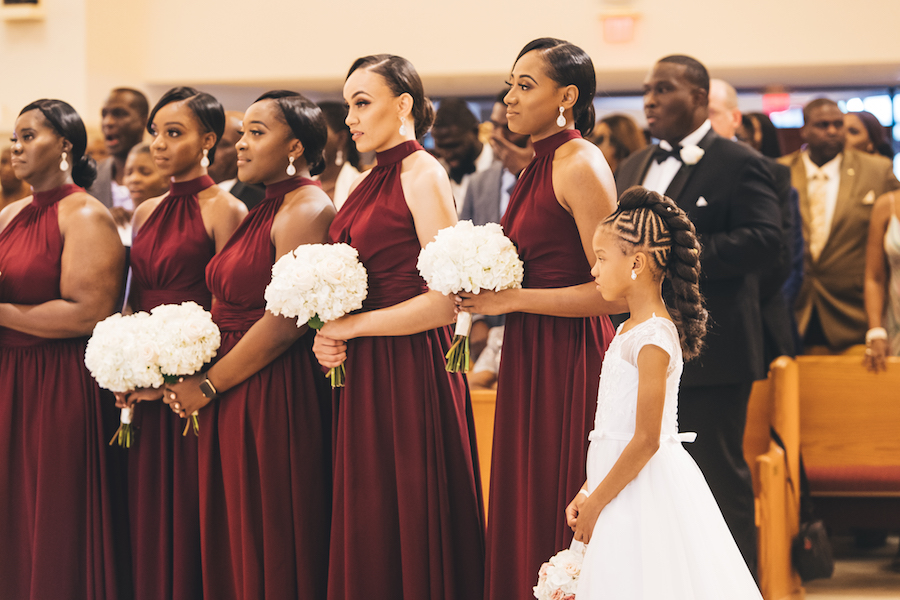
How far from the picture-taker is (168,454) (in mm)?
3340

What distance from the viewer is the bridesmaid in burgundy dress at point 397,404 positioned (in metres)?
2.87

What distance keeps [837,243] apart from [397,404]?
3.52 metres

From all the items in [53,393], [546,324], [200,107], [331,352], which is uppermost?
[200,107]

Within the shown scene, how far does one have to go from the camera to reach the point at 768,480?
4000 millimetres

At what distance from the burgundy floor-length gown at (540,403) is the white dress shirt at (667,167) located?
1024 millimetres

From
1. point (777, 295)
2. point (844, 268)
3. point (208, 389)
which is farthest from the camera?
point (844, 268)

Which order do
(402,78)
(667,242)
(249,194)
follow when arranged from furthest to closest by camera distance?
(249,194) < (402,78) < (667,242)

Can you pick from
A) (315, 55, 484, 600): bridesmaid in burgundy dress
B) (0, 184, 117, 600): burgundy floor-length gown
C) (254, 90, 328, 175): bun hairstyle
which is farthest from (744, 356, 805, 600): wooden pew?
(0, 184, 117, 600): burgundy floor-length gown

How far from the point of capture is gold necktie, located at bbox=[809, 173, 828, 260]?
5.46m

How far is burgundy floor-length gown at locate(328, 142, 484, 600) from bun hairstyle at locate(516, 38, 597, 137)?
21.4 inches

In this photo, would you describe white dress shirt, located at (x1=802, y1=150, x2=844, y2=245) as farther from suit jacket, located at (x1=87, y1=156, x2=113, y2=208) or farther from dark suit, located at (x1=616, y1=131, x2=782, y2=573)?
suit jacket, located at (x1=87, y1=156, x2=113, y2=208)

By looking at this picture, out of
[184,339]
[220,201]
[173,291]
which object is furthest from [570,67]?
[173,291]

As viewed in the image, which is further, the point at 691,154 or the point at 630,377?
the point at 691,154

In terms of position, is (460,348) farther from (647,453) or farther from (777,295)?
(777,295)
